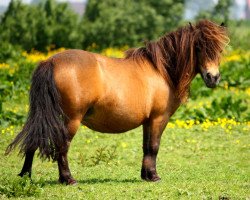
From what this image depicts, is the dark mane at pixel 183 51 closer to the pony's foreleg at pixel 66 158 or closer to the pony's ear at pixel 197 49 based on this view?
the pony's ear at pixel 197 49

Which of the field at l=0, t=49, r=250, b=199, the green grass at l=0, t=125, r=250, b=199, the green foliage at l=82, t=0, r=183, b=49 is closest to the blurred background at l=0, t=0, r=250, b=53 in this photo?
the green foliage at l=82, t=0, r=183, b=49

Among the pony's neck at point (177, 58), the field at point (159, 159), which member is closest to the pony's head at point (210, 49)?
the pony's neck at point (177, 58)

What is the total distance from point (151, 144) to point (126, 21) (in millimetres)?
25108

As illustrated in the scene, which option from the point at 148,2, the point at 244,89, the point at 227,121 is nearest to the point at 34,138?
the point at 227,121

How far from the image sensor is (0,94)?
56.1 ft

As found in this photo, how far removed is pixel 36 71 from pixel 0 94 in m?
9.11

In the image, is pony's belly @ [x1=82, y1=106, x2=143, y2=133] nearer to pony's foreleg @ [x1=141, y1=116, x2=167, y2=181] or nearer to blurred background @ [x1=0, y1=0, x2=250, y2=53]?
pony's foreleg @ [x1=141, y1=116, x2=167, y2=181]

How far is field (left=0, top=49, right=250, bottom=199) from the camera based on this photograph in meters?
8.06

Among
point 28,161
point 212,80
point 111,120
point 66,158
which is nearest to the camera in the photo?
point 66,158

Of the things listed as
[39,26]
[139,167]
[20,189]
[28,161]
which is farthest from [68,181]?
[39,26]

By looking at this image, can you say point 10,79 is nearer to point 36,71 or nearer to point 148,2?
point 36,71

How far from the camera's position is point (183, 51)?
9.12 meters

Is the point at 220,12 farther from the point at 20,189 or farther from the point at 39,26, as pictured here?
the point at 20,189

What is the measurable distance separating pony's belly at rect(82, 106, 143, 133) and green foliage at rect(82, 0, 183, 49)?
22554mm
